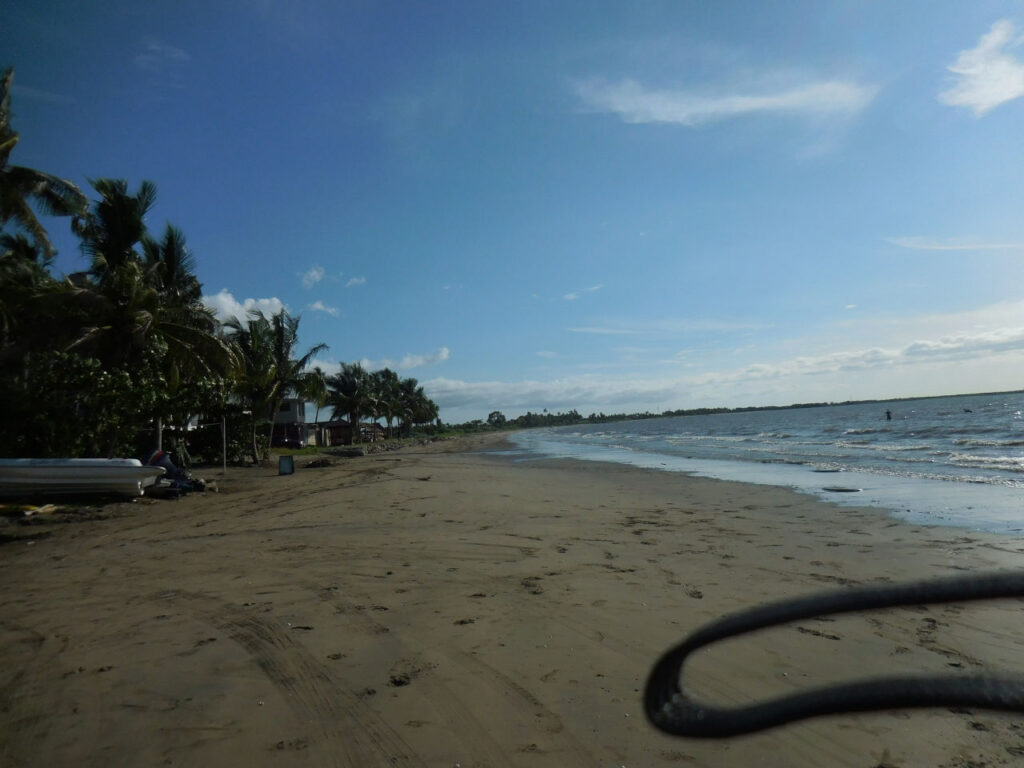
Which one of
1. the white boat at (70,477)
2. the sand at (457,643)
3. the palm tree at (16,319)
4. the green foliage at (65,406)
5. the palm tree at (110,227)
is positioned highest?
the palm tree at (110,227)

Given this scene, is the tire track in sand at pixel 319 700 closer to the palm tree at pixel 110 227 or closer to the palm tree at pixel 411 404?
the palm tree at pixel 110 227

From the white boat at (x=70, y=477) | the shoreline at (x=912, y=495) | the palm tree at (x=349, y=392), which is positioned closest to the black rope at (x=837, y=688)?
the shoreline at (x=912, y=495)

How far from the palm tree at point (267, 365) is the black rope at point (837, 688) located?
87.0 feet

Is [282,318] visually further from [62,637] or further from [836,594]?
[836,594]

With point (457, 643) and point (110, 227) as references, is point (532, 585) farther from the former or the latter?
point (110, 227)

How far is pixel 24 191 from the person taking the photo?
1839 centimetres

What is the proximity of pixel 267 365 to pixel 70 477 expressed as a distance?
61.0 feet

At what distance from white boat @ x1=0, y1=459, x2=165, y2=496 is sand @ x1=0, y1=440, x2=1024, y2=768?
3098mm

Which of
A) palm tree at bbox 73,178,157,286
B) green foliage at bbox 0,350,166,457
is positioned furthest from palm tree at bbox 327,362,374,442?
green foliage at bbox 0,350,166,457

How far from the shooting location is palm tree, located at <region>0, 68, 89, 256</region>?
58.2 feet

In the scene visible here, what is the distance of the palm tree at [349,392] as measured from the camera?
5731cm

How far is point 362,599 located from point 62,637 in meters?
2.17

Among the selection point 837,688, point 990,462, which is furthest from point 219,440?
point 837,688

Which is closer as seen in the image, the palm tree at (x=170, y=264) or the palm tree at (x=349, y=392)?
the palm tree at (x=170, y=264)
